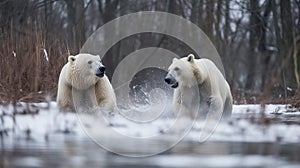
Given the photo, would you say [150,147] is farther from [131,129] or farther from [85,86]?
[85,86]

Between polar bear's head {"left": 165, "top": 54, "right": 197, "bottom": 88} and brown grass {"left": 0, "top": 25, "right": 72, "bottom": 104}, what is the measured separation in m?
1.96

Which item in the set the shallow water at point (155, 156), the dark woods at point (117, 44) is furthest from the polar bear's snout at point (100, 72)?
the shallow water at point (155, 156)

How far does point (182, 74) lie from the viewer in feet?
27.5

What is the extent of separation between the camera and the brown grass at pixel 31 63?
9.79 m

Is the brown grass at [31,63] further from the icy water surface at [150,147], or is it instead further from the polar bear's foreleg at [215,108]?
the icy water surface at [150,147]

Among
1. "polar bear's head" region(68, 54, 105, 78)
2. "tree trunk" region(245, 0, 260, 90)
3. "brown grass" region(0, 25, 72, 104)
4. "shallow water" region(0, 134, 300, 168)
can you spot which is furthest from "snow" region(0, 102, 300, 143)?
"tree trunk" region(245, 0, 260, 90)

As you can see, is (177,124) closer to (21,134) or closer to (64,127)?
(64,127)

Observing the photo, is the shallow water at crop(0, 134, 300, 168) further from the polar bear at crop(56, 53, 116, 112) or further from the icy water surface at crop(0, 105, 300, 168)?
the polar bear at crop(56, 53, 116, 112)

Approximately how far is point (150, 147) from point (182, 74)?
11.4 ft

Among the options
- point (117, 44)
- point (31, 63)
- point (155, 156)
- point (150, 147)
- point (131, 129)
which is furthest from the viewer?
point (117, 44)

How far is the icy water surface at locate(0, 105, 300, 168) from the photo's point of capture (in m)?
4.05

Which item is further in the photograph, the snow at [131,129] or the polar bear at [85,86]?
the polar bear at [85,86]

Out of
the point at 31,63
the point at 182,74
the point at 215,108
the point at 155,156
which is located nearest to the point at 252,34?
the point at 31,63

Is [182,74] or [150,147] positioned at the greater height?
[182,74]
